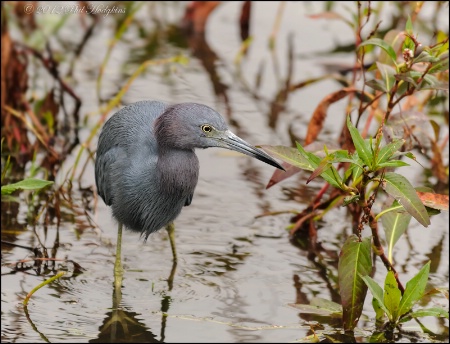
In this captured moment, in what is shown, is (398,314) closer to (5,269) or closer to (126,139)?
(126,139)

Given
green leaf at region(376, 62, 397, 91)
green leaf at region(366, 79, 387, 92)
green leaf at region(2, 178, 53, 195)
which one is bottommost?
green leaf at region(2, 178, 53, 195)

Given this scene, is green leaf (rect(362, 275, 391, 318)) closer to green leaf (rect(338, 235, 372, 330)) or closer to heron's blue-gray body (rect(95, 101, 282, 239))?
green leaf (rect(338, 235, 372, 330))

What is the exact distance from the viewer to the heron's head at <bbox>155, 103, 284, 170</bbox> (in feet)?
14.9

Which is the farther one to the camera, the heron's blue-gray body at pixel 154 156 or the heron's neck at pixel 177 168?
the heron's neck at pixel 177 168

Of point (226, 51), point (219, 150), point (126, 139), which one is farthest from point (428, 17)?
point (126, 139)

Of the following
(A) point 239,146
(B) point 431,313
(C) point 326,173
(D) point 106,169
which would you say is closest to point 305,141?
(A) point 239,146

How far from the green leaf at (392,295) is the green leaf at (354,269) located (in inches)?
5.5

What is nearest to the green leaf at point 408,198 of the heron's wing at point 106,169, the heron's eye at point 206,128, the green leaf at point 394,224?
the green leaf at point 394,224

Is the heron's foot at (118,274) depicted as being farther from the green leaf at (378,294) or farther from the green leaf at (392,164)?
the green leaf at (392,164)

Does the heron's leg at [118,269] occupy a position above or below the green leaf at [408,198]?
below

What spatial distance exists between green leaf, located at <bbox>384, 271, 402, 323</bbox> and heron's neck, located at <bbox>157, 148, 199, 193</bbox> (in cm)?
110

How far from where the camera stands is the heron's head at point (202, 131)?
4527mm

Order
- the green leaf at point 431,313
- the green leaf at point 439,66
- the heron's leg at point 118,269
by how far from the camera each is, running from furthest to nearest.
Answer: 1. the heron's leg at point 118,269
2. the green leaf at point 439,66
3. the green leaf at point 431,313

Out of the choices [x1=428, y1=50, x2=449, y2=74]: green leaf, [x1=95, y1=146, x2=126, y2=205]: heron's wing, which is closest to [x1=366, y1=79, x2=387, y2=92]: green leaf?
[x1=428, y1=50, x2=449, y2=74]: green leaf
